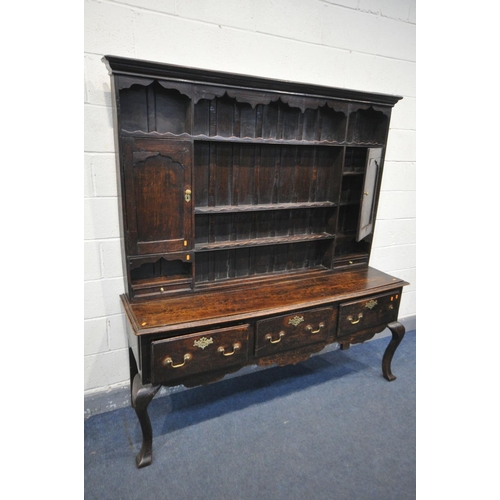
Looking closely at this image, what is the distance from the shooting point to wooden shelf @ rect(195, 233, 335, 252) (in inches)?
67.3

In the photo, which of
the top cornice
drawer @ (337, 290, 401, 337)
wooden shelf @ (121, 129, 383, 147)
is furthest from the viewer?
drawer @ (337, 290, 401, 337)

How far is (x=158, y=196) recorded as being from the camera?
1.51 m

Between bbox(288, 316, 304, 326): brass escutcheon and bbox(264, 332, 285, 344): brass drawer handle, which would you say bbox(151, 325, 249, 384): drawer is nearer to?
→ bbox(264, 332, 285, 344): brass drawer handle

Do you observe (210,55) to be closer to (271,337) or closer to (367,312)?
(271,337)

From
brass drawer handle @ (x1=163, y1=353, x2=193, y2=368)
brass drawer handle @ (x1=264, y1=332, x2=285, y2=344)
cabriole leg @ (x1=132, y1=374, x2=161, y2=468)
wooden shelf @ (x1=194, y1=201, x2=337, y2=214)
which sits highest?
wooden shelf @ (x1=194, y1=201, x2=337, y2=214)

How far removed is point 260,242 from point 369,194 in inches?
29.0

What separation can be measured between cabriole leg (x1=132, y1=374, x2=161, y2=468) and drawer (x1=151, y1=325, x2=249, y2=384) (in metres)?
0.06

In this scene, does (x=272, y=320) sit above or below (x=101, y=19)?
below

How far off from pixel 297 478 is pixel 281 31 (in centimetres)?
222

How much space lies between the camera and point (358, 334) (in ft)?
6.28

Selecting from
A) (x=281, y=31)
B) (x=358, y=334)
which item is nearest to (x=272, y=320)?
(x=358, y=334)

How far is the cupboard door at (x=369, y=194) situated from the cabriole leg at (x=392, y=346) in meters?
0.59

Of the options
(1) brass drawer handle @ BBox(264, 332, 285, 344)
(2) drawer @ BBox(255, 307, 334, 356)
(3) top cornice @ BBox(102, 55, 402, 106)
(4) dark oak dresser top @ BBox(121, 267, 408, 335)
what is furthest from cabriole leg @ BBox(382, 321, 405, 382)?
(3) top cornice @ BBox(102, 55, 402, 106)

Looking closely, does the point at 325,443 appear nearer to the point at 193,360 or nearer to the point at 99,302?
the point at 193,360
